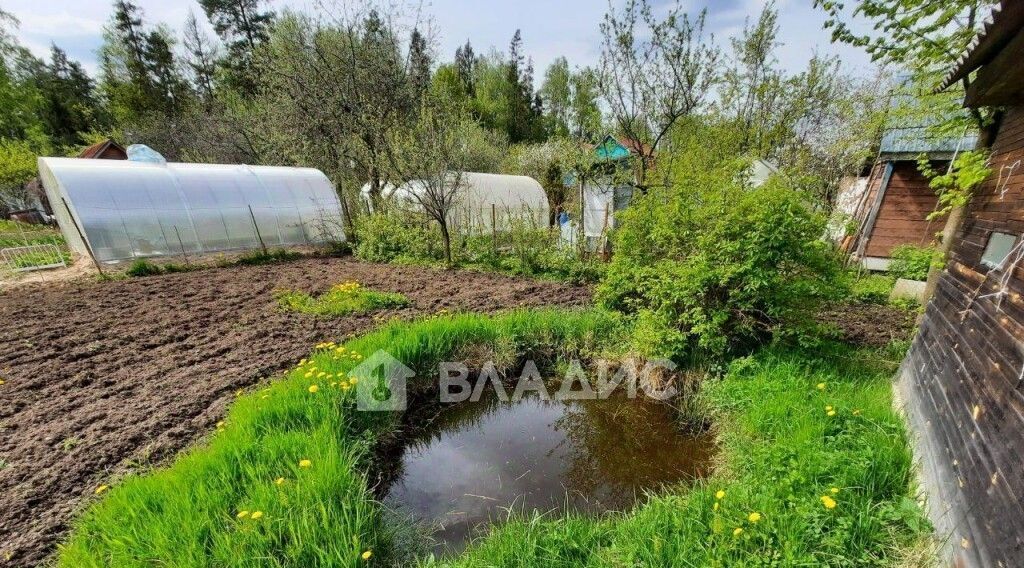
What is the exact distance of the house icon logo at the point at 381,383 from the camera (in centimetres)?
341

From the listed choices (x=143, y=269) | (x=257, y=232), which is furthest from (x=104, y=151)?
(x=143, y=269)

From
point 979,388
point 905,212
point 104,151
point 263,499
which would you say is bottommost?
point 263,499

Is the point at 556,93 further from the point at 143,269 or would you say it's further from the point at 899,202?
the point at 143,269

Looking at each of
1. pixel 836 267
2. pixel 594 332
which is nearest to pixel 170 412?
pixel 594 332

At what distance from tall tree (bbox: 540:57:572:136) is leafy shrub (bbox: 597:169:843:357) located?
94.2ft

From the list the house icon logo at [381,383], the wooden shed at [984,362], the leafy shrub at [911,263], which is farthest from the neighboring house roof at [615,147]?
the house icon logo at [381,383]

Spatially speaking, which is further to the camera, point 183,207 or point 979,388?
point 183,207

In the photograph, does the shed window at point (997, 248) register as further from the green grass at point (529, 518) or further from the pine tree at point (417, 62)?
the pine tree at point (417, 62)

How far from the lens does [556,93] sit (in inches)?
1242

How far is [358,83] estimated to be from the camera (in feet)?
37.3

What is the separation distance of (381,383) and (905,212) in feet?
36.3

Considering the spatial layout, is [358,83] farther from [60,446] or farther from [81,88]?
[81,88]

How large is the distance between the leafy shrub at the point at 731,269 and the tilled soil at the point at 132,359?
238 centimetres

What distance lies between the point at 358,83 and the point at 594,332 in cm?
1091
